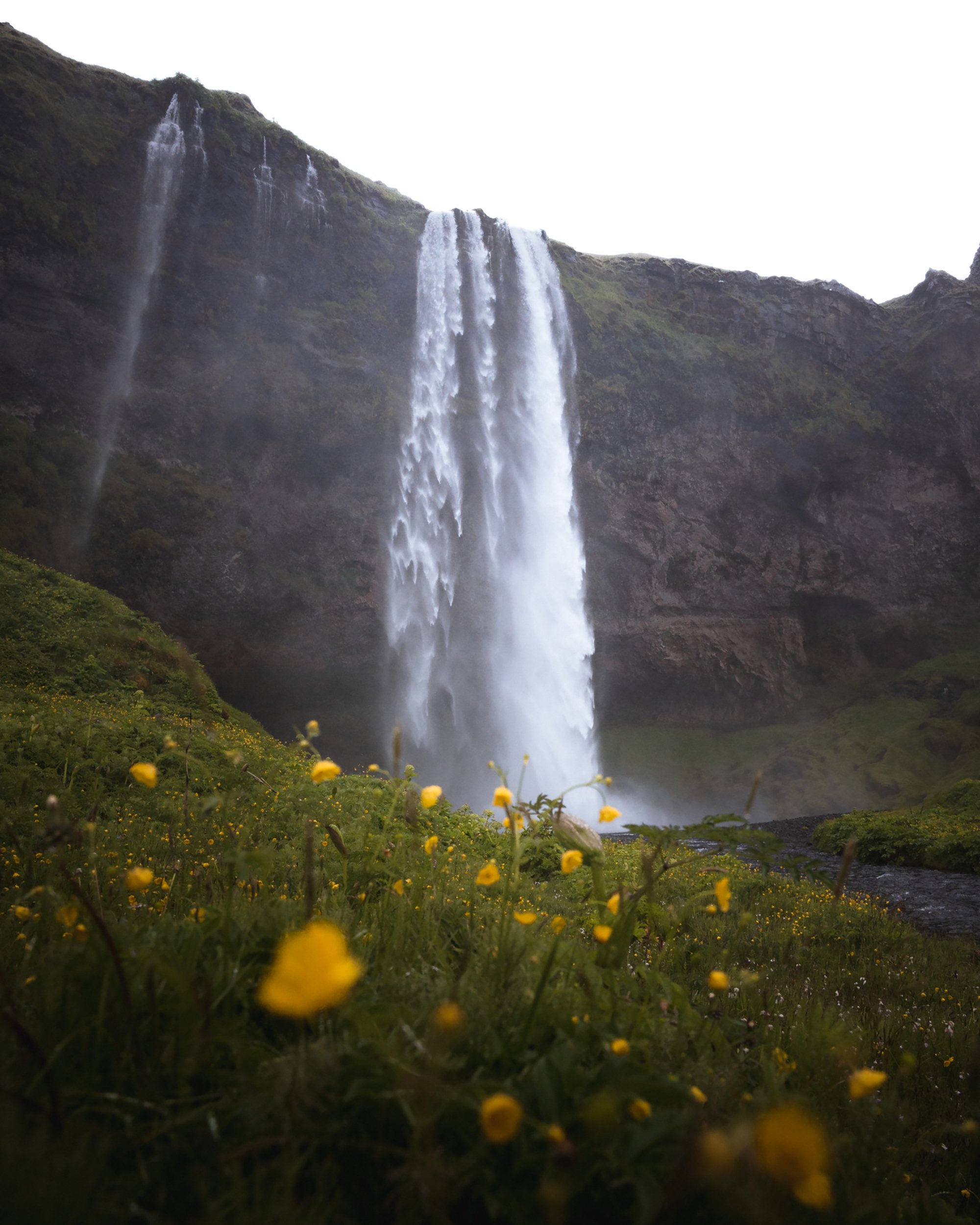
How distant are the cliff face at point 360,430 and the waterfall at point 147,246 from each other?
331mm

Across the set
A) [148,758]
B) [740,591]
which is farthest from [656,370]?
[148,758]

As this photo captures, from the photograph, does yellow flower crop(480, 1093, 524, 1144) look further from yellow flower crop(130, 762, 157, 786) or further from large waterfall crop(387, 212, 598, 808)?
large waterfall crop(387, 212, 598, 808)

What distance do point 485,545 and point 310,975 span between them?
90.2ft

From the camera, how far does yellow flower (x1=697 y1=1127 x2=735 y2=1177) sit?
67 cm

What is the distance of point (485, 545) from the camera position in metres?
28.0

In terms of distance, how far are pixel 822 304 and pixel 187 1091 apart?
162 feet

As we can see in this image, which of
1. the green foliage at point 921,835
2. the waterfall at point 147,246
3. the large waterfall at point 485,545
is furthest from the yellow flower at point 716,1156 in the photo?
the waterfall at point 147,246

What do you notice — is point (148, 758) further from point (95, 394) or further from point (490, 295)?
point (490, 295)

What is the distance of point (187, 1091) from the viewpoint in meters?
1.05

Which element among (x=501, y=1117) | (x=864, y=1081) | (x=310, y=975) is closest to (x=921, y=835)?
(x=864, y=1081)

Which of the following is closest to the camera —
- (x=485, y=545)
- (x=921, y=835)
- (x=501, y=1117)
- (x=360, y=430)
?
(x=501, y=1117)

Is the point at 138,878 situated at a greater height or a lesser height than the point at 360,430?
lesser

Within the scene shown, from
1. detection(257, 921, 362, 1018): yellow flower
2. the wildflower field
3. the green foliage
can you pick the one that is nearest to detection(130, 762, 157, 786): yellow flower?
the wildflower field

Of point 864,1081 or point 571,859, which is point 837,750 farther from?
point 864,1081
